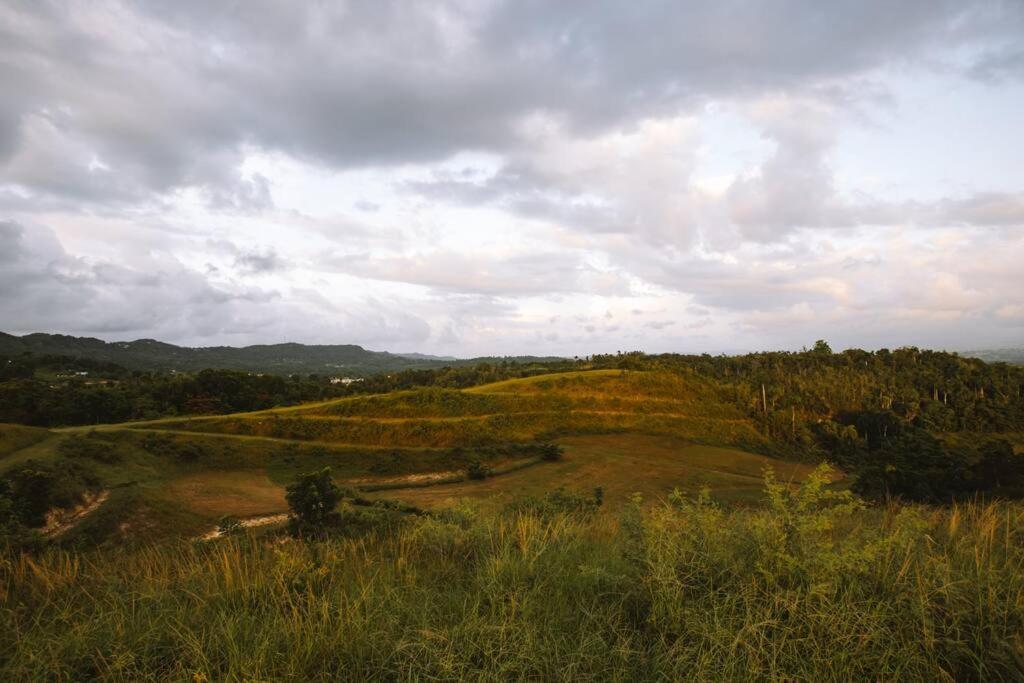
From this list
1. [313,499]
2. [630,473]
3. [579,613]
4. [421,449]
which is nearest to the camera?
[579,613]

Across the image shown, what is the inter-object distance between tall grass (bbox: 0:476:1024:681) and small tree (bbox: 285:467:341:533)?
70.7 ft

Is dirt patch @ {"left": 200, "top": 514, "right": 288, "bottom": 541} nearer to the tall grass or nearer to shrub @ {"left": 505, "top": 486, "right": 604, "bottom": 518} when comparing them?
shrub @ {"left": 505, "top": 486, "right": 604, "bottom": 518}

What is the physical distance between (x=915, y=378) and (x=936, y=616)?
140m

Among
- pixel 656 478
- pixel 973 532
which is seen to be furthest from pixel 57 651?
pixel 656 478

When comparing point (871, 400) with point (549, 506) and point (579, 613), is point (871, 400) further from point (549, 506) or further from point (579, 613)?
point (579, 613)

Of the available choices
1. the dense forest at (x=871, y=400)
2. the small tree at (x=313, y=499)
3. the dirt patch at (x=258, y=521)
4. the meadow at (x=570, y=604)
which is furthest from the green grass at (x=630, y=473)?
the meadow at (x=570, y=604)

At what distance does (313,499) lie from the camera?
1030 inches

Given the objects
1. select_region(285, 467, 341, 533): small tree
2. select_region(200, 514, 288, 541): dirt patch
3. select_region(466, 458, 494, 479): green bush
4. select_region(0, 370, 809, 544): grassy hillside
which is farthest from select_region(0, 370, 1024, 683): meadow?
select_region(466, 458, 494, 479): green bush

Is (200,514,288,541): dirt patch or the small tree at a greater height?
the small tree

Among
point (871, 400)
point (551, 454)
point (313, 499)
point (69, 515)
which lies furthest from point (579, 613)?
point (871, 400)

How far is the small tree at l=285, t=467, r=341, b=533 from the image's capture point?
81.6ft

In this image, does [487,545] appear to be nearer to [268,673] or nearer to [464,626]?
[464,626]

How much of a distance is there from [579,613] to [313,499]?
2574 cm

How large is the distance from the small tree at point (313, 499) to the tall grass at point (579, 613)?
2154cm
